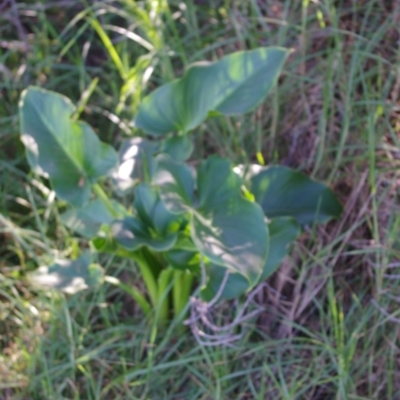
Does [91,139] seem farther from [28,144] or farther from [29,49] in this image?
[29,49]

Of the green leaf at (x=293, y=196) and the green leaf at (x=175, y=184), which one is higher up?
the green leaf at (x=175, y=184)

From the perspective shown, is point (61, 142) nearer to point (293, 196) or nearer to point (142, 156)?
point (142, 156)

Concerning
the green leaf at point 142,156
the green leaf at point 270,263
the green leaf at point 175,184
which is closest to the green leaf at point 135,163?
the green leaf at point 142,156

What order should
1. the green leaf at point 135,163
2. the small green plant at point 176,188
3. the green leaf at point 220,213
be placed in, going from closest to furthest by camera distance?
the green leaf at point 220,213
the small green plant at point 176,188
the green leaf at point 135,163

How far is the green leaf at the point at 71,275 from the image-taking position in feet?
3.97

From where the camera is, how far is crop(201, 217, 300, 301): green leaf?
45.5 inches

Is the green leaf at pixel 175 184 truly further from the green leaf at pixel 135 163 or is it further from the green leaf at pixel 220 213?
the green leaf at pixel 135 163

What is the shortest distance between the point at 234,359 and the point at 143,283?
305 millimetres

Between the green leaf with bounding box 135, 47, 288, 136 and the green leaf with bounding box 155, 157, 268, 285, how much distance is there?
0.11m

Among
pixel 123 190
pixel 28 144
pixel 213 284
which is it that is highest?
pixel 28 144

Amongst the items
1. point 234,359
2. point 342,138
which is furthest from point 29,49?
point 234,359

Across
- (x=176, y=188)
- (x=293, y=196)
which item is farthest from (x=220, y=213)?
(x=293, y=196)

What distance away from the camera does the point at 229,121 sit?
1475mm

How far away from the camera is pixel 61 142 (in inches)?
48.3
